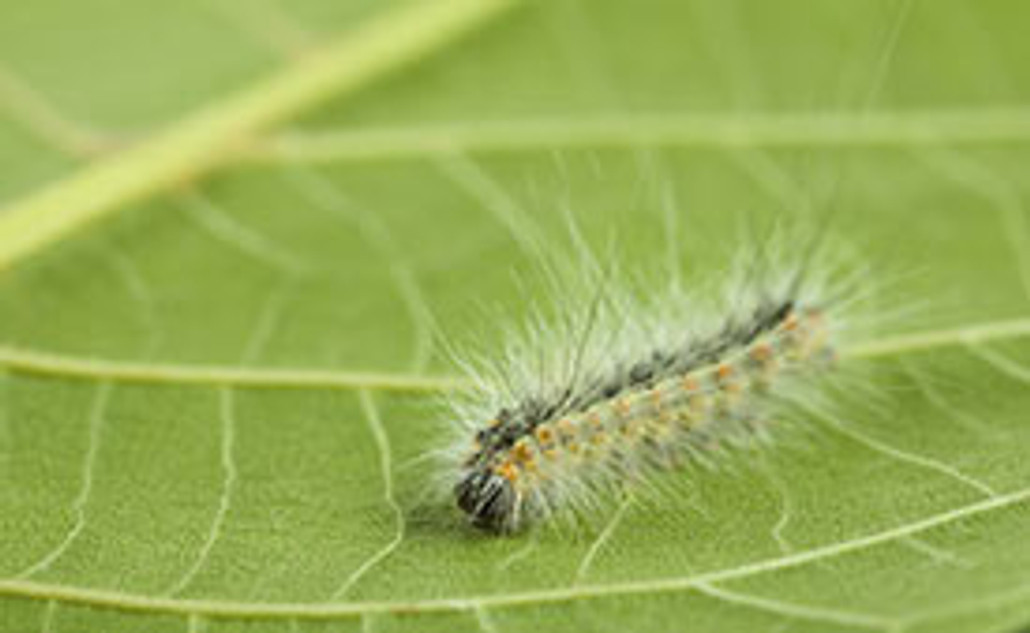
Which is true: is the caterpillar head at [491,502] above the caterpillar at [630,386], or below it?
below

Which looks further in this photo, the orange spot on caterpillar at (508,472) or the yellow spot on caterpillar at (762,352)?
the yellow spot on caterpillar at (762,352)

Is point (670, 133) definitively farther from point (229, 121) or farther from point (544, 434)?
point (544, 434)

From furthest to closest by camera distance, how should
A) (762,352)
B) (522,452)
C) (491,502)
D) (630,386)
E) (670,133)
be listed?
(670,133) < (762,352) < (630,386) < (522,452) < (491,502)

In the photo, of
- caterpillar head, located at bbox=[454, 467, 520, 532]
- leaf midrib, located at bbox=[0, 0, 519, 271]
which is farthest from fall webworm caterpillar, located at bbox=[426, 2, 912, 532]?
leaf midrib, located at bbox=[0, 0, 519, 271]

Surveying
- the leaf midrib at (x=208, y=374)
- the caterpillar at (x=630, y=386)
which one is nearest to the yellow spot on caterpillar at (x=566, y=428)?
the caterpillar at (x=630, y=386)

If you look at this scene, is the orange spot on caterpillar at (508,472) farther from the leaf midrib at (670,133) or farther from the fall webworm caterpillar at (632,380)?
the leaf midrib at (670,133)

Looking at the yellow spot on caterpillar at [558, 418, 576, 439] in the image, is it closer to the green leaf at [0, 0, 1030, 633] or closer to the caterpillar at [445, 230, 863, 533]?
the caterpillar at [445, 230, 863, 533]

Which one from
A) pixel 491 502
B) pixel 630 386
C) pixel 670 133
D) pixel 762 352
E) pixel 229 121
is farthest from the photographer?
pixel 670 133

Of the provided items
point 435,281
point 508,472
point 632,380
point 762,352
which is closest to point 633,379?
point 632,380
